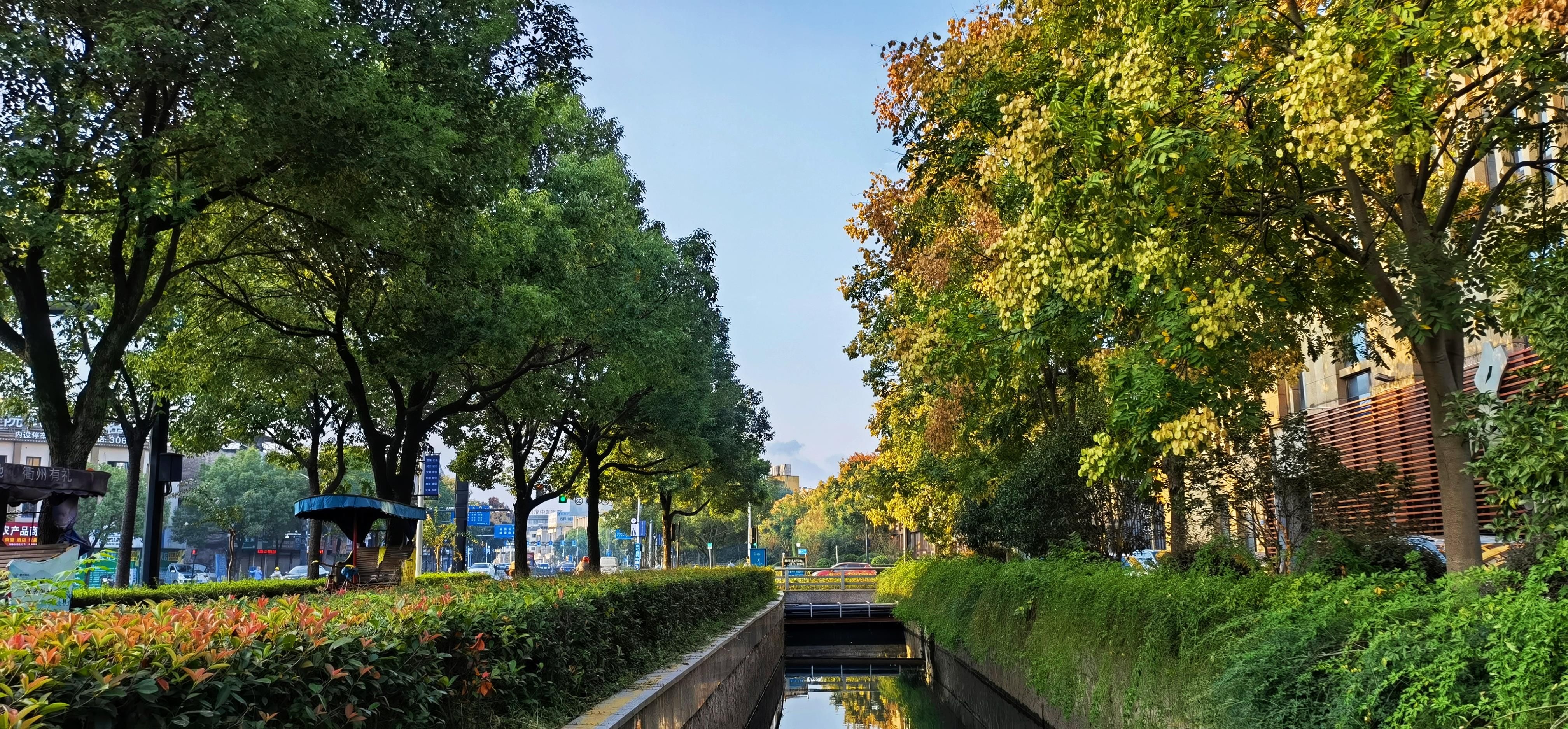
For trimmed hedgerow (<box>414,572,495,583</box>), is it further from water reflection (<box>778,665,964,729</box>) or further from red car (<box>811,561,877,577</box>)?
red car (<box>811,561,877,577</box>)

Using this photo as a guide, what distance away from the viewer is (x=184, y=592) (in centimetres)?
1767

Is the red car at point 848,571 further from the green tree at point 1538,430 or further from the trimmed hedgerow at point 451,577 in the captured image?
the green tree at point 1538,430

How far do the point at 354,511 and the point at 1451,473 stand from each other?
15880mm

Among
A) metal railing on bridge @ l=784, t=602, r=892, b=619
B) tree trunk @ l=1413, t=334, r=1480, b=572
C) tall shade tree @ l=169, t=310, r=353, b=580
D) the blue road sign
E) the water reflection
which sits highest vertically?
tall shade tree @ l=169, t=310, r=353, b=580

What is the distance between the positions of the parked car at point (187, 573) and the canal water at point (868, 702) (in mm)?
49971

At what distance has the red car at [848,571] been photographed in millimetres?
48812

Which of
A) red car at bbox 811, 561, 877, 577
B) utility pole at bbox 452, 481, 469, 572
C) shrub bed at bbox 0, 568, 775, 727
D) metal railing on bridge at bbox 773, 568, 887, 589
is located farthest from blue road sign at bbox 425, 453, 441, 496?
Result: shrub bed at bbox 0, 568, 775, 727

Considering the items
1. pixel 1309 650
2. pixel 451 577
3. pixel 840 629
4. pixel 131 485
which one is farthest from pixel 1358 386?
pixel 131 485

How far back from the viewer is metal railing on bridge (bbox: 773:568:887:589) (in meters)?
44.7

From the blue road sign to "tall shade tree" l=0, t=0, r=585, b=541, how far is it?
21021mm

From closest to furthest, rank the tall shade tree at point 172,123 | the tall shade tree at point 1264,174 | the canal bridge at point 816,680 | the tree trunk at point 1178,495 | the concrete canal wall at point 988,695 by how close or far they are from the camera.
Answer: the tall shade tree at point 1264,174
the tall shade tree at point 172,123
the canal bridge at point 816,680
the concrete canal wall at point 988,695
the tree trunk at point 1178,495

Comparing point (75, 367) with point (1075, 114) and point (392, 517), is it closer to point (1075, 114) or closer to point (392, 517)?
point (392, 517)

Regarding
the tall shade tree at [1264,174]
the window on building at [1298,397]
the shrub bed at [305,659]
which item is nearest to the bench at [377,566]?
the shrub bed at [305,659]

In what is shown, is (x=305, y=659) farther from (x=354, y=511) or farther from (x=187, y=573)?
(x=187, y=573)
